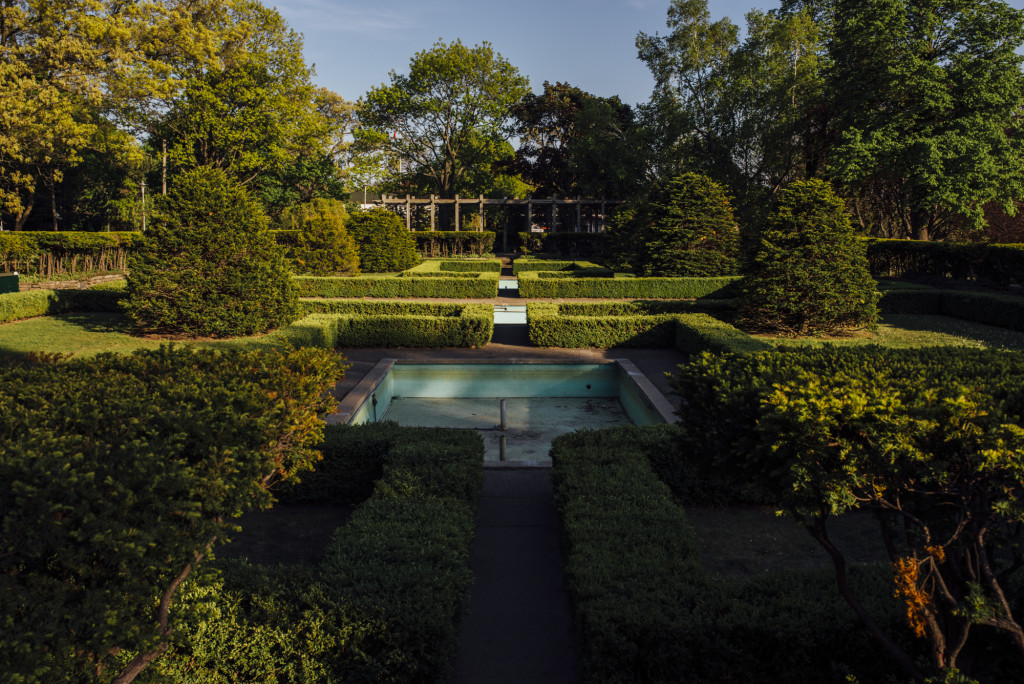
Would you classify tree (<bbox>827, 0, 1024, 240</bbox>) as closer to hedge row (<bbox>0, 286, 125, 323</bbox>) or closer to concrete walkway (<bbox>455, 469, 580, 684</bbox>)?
concrete walkway (<bbox>455, 469, 580, 684</bbox>)

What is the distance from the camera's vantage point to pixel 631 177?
4050 cm

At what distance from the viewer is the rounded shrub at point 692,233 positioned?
22.0 meters

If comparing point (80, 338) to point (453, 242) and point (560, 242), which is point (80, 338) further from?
point (560, 242)

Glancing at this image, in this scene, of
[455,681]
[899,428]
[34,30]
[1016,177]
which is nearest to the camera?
[899,428]

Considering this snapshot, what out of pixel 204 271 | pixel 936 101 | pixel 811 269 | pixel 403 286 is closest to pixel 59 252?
pixel 403 286

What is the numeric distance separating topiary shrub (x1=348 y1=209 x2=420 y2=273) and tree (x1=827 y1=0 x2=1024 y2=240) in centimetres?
1618

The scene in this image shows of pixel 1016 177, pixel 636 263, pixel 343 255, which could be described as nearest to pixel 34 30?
pixel 343 255

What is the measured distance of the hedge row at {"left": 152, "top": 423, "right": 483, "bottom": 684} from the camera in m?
3.73

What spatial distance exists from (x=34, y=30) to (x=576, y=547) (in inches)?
1199

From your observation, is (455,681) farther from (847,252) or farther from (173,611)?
(847,252)

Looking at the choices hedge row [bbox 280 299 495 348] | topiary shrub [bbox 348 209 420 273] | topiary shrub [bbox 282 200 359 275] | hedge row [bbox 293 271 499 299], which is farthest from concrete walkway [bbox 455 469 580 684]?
topiary shrub [bbox 348 209 420 273]

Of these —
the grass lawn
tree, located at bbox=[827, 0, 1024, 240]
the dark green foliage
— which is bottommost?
the grass lawn

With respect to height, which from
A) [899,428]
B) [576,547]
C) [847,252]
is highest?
[847,252]

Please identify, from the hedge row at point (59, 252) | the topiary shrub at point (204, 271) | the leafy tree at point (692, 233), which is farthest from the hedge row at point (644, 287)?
the hedge row at point (59, 252)
